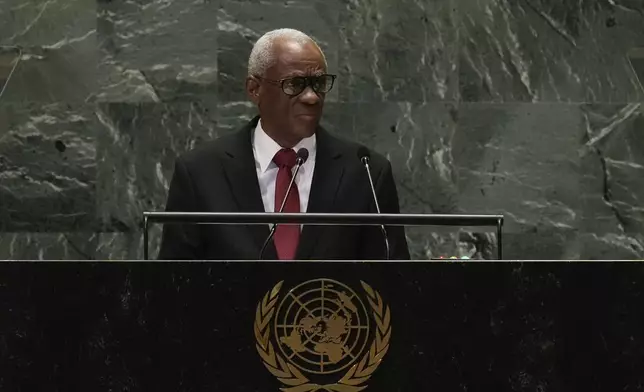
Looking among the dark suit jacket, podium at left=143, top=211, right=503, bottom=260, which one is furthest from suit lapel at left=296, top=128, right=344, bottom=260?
podium at left=143, top=211, right=503, bottom=260

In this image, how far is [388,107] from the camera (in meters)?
4.92

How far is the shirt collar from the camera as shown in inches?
144

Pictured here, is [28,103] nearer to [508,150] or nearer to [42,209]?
[42,209]

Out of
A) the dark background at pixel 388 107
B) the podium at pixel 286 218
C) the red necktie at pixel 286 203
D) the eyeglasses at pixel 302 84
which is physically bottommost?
the dark background at pixel 388 107

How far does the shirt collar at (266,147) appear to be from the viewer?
12.0ft

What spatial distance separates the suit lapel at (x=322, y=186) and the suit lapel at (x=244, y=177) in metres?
0.15

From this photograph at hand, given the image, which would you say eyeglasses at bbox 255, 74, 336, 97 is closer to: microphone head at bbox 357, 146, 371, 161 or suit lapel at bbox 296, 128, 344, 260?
suit lapel at bbox 296, 128, 344, 260

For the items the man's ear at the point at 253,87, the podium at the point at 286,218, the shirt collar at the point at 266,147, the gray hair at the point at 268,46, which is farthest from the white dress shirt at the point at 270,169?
the podium at the point at 286,218

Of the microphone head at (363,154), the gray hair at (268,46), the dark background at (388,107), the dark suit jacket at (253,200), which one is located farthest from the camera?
the dark background at (388,107)

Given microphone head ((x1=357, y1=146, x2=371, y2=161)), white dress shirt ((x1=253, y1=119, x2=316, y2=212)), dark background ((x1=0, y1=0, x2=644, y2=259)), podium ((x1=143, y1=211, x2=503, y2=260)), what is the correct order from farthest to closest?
dark background ((x1=0, y1=0, x2=644, y2=259)), white dress shirt ((x1=253, y1=119, x2=316, y2=212)), microphone head ((x1=357, y1=146, x2=371, y2=161)), podium ((x1=143, y1=211, x2=503, y2=260))

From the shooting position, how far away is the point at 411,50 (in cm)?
491
